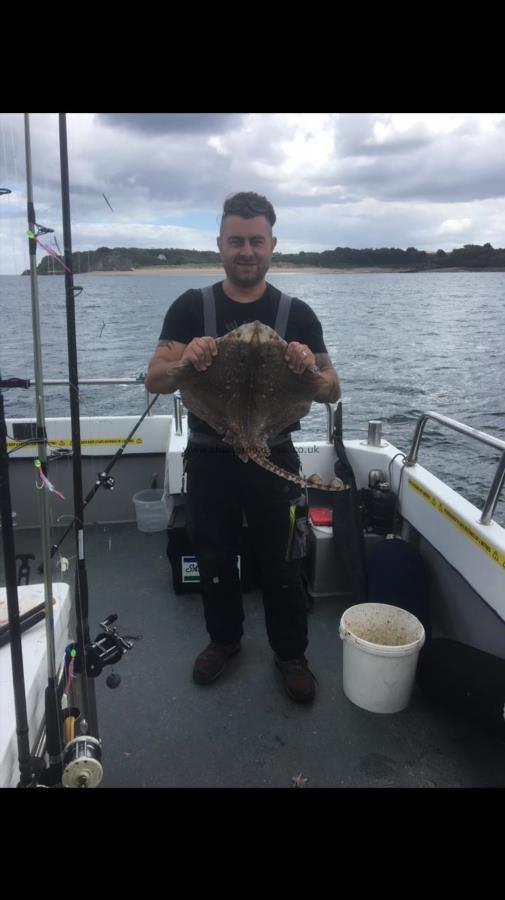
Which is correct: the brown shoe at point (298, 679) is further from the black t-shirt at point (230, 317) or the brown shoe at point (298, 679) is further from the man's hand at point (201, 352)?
the man's hand at point (201, 352)

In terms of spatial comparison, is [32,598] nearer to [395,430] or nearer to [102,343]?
[395,430]

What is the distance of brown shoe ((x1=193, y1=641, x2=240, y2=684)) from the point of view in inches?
141

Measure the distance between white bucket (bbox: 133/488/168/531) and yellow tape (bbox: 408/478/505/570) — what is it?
251 cm

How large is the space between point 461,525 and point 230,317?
195cm

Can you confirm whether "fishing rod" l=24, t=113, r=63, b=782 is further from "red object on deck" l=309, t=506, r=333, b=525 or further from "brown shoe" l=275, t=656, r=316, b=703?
"red object on deck" l=309, t=506, r=333, b=525

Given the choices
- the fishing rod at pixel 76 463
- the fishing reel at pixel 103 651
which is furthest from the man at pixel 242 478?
the fishing reel at pixel 103 651

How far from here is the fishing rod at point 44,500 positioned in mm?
1964

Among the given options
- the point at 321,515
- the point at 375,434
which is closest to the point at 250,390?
the point at 321,515

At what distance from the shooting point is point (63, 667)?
2.44 metres

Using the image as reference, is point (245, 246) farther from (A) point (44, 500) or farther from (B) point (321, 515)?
(B) point (321, 515)

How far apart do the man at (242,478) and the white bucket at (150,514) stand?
2228 millimetres
